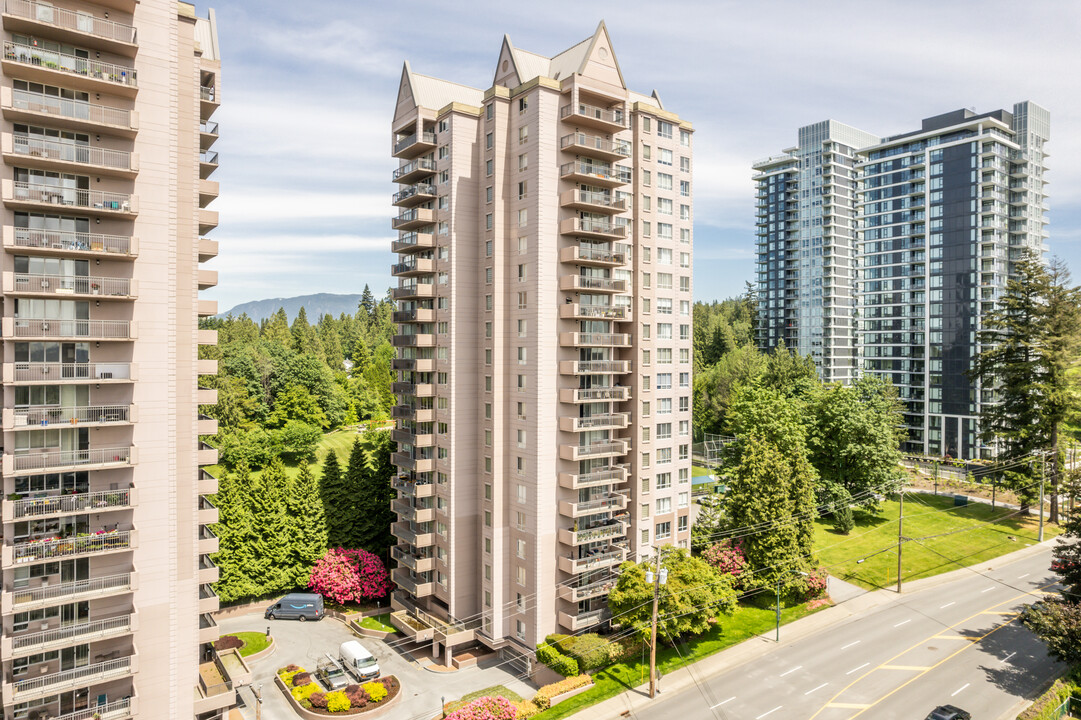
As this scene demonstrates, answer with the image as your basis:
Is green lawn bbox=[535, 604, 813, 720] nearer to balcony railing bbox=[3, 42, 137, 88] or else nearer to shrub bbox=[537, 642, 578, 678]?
shrub bbox=[537, 642, 578, 678]

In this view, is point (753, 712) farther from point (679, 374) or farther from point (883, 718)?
point (679, 374)

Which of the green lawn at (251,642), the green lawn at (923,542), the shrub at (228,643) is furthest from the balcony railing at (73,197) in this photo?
the green lawn at (923,542)

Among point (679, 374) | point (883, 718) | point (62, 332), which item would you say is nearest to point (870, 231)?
point (679, 374)

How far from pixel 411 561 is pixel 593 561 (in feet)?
55.2

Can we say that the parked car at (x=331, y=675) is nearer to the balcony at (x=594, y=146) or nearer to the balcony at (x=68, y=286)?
the balcony at (x=68, y=286)

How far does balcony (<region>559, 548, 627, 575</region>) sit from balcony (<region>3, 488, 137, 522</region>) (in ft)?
99.6

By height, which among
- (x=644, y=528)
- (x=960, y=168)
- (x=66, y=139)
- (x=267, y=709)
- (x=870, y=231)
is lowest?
(x=267, y=709)

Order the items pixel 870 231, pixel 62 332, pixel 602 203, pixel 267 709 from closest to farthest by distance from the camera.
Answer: pixel 62 332, pixel 267 709, pixel 602 203, pixel 870 231

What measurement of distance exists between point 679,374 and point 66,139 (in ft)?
157

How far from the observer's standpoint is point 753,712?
4241 centimetres

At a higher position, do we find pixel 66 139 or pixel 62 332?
pixel 66 139

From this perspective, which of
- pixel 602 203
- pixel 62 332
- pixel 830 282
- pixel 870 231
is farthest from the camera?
pixel 830 282

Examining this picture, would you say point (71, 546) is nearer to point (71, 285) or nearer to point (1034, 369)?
point (71, 285)

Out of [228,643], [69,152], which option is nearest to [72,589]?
[228,643]
